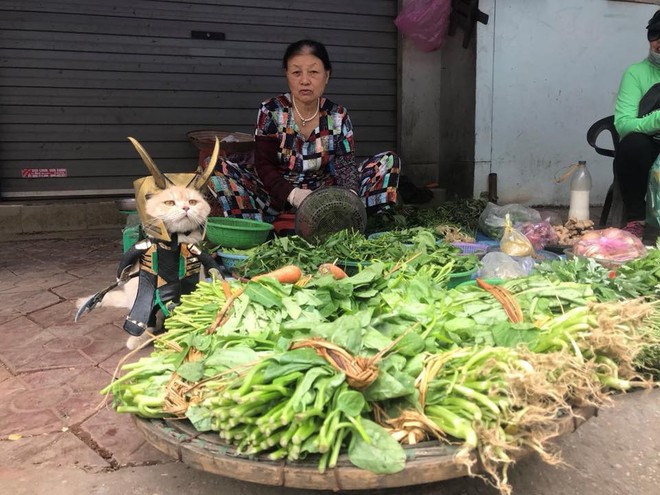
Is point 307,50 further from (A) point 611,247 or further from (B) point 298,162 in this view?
(A) point 611,247

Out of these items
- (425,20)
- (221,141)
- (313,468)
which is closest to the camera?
(313,468)

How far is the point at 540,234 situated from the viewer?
4141 mm

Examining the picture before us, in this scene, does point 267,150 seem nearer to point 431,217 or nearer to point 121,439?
point 431,217

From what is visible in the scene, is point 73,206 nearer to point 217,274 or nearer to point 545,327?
point 217,274

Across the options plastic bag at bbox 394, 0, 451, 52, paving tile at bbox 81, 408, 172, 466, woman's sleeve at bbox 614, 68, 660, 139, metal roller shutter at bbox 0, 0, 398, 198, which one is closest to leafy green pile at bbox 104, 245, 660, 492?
paving tile at bbox 81, 408, 172, 466

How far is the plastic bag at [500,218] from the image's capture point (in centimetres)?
443

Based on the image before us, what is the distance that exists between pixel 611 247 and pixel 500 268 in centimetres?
81

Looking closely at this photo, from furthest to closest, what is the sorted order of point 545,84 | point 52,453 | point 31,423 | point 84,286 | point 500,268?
point 545,84 → point 84,286 → point 500,268 → point 31,423 → point 52,453

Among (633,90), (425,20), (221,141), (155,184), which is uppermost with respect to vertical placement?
(425,20)

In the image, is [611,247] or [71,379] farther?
[611,247]

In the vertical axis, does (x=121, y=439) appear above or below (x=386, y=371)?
below

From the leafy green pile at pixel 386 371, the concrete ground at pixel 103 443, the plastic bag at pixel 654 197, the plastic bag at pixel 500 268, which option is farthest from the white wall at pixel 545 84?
the leafy green pile at pixel 386 371

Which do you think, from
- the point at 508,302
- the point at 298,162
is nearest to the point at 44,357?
the point at 508,302

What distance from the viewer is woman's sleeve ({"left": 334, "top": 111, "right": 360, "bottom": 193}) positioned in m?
4.51
